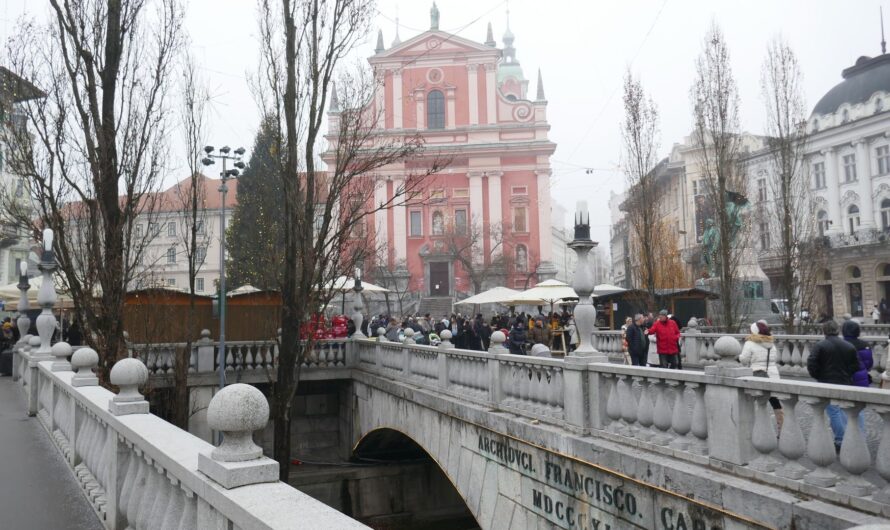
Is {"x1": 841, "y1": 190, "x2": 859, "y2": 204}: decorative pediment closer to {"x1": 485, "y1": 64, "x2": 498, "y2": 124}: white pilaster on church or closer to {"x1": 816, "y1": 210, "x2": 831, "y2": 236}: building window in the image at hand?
{"x1": 816, "y1": 210, "x2": 831, "y2": 236}: building window

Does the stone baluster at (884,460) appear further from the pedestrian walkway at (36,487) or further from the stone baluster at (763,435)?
the pedestrian walkway at (36,487)

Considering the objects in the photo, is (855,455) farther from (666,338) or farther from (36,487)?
(666,338)

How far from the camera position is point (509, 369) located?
387 inches

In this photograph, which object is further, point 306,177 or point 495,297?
point 495,297

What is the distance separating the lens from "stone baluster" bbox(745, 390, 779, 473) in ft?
17.8

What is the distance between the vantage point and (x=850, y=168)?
46.5m

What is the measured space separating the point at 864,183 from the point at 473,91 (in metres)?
29.0

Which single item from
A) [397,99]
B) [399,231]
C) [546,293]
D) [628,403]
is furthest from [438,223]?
[628,403]

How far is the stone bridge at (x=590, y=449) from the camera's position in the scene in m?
4.52

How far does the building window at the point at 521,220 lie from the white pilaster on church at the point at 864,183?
23.5 m

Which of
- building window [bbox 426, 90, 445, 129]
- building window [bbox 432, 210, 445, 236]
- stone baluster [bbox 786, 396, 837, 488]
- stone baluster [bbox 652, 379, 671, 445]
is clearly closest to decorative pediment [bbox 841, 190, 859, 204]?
building window [bbox 432, 210, 445, 236]

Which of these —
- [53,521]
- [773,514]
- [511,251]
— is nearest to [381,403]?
[53,521]

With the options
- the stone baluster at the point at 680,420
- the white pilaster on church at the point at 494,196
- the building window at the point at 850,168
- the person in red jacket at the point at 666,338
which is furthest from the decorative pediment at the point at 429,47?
the stone baluster at the point at 680,420

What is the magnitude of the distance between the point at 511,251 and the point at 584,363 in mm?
45455
